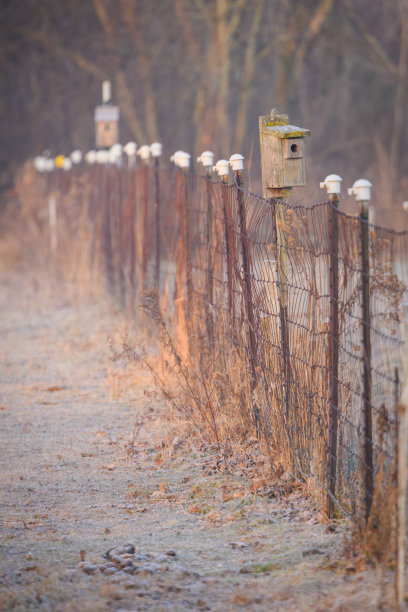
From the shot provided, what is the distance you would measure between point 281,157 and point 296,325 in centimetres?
97

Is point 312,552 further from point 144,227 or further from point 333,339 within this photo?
point 144,227

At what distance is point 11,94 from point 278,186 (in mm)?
17200

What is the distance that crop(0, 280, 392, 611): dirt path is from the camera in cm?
318

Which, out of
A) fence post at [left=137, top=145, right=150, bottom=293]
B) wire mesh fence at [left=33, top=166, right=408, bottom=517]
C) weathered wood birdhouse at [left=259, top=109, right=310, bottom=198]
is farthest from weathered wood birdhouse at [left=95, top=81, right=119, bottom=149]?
weathered wood birdhouse at [left=259, top=109, right=310, bottom=198]

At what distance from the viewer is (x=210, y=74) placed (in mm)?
18422

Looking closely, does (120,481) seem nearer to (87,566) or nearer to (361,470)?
(87,566)

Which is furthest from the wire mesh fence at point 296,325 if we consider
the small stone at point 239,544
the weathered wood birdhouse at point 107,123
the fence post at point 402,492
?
the weathered wood birdhouse at point 107,123

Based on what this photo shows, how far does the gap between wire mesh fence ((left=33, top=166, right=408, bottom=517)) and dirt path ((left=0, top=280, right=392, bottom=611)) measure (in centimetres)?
32

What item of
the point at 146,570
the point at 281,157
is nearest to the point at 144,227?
the point at 281,157

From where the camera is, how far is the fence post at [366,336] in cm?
335

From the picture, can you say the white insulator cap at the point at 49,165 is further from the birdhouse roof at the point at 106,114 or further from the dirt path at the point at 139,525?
the dirt path at the point at 139,525

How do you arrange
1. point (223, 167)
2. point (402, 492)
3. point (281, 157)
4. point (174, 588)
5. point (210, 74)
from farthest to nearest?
point (210, 74)
point (223, 167)
point (281, 157)
point (174, 588)
point (402, 492)

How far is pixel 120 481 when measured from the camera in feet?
15.2

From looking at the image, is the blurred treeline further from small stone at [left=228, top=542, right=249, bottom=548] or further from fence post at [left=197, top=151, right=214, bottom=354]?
small stone at [left=228, top=542, right=249, bottom=548]
